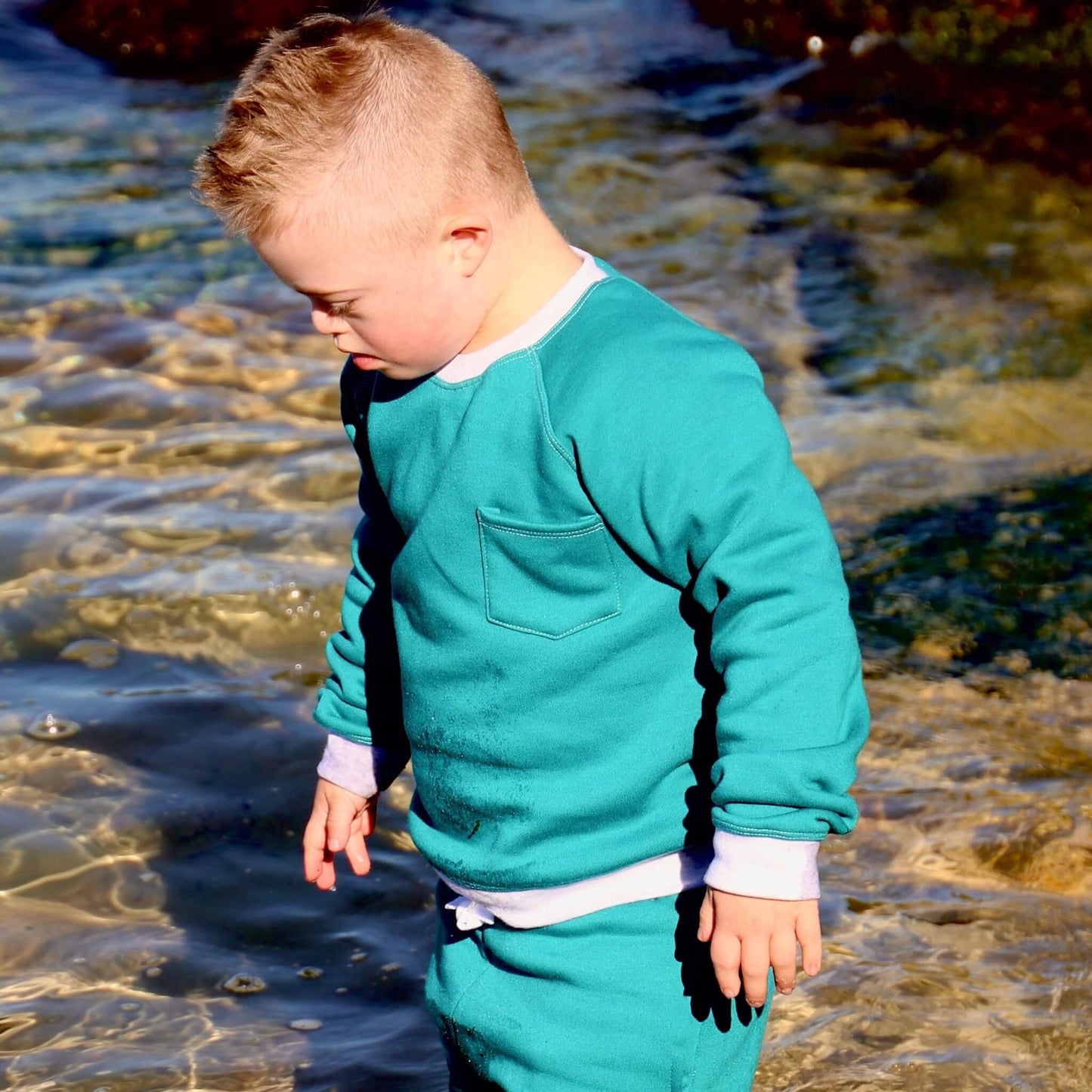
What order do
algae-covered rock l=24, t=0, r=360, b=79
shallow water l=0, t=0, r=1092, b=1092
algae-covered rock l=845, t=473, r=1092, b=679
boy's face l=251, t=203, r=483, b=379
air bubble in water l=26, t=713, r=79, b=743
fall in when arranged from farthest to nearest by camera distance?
algae-covered rock l=24, t=0, r=360, b=79 < algae-covered rock l=845, t=473, r=1092, b=679 < air bubble in water l=26, t=713, r=79, b=743 < shallow water l=0, t=0, r=1092, b=1092 < boy's face l=251, t=203, r=483, b=379

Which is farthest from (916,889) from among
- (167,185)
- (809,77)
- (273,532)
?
(809,77)

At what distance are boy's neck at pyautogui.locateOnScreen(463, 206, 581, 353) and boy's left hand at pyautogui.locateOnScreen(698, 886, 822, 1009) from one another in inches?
31.2

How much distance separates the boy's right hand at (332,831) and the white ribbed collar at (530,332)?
0.81 metres

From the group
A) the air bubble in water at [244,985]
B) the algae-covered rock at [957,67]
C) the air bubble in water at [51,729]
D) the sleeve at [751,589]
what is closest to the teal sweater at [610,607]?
the sleeve at [751,589]

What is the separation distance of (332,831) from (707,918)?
829mm

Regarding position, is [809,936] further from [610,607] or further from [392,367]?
[392,367]

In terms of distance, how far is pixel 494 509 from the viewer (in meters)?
2.00

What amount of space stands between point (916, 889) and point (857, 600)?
1.53 meters

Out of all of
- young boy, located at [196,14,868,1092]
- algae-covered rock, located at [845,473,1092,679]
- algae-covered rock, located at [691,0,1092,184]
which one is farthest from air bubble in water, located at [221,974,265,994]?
algae-covered rock, located at [691,0,1092,184]

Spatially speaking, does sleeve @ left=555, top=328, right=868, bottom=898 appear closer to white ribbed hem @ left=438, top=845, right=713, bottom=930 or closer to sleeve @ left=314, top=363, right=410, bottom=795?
white ribbed hem @ left=438, top=845, right=713, bottom=930

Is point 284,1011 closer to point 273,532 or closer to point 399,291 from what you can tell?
point 399,291

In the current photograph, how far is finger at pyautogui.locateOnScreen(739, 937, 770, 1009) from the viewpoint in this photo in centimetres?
186

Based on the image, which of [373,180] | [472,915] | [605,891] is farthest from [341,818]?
[373,180]

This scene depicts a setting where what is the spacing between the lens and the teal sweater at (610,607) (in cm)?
183
